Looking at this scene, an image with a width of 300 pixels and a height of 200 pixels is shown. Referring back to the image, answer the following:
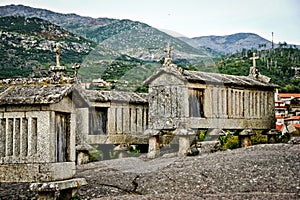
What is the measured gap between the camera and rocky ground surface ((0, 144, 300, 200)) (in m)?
9.11

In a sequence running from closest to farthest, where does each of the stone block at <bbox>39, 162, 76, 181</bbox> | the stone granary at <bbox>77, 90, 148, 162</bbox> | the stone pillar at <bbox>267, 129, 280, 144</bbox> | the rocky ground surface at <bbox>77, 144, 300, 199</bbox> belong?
the stone block at <bbox>39, 162, 76, 181</bbox>, the rocky ground surface at <bbox>77, 144, 300, 199</bbox>, the stone granary at <bbox>77, 90, 148, 162</bbox>, the stone pillar at <bbox>267, 129, 280, 144</bbox>

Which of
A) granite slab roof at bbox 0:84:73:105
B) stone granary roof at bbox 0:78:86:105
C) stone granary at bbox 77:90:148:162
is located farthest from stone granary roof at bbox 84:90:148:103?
granite slab roof at bbox 0:84:73:105

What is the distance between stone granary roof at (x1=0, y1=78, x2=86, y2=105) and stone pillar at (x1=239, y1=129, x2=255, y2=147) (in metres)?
9.01

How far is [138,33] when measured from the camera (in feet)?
65.7

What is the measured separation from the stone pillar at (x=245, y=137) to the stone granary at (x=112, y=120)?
12.1 ft

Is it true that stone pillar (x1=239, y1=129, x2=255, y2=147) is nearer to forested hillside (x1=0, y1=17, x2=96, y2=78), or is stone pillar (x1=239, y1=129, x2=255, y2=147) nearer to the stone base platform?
the stone base platform

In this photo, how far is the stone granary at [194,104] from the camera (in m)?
14.9

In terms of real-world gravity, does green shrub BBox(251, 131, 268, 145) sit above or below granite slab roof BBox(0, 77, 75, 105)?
below

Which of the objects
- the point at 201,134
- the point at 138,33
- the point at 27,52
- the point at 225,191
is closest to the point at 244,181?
the point at 225,191

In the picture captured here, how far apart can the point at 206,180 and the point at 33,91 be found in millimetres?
4162

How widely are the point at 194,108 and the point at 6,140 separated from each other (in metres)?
7.68

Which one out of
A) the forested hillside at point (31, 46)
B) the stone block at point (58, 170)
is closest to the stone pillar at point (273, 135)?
the stone block at point (58, 170)

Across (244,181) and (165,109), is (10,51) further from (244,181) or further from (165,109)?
(244,181)

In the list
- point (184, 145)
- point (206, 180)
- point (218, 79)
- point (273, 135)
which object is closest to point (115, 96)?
point (218, 79)
